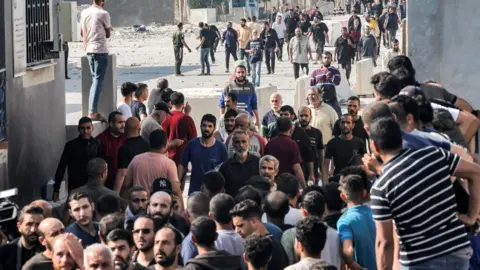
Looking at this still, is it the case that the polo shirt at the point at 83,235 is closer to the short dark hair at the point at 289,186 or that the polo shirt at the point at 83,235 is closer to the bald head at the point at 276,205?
the bald head at the point at 276,205

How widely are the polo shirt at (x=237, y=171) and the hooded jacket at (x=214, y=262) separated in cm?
396

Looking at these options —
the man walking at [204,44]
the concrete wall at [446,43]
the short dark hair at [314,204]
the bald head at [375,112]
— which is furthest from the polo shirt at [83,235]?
the man walking at [204,44]

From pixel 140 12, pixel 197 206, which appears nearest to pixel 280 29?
pixel 140 12

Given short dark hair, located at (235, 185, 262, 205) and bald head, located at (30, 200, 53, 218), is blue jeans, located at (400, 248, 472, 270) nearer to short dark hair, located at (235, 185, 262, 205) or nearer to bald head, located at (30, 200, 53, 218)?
short dark hair, located at (235, 185, 262, 205)

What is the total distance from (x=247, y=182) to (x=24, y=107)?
3.69 metres

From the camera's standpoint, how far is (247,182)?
12094mm

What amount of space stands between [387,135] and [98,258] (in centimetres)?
195

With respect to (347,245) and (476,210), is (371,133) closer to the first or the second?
(476,210)

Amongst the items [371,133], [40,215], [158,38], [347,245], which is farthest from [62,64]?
[158,38]

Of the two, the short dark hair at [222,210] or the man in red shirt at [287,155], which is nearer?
the short dark hair at [222,210]

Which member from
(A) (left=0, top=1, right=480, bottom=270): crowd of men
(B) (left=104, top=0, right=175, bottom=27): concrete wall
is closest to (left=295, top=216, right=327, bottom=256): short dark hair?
(A) (left=0, top=1, right=480, bottom=270): crowd of men

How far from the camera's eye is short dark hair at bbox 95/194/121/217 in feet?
35.5

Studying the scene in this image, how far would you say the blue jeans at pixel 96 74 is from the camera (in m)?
17.2

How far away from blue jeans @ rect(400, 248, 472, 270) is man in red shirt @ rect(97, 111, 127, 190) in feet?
22.4
